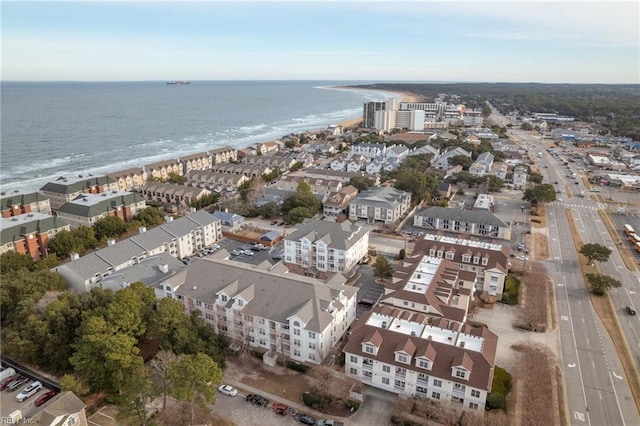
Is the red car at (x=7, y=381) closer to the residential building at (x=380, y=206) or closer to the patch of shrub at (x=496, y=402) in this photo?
the patch of shrub at (x=496, y=402)

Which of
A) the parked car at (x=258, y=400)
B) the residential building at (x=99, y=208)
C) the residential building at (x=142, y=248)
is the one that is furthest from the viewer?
the residential building at (x=99, y=208)

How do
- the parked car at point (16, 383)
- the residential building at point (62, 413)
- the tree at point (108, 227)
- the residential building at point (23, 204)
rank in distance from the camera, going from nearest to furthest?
the residential building at point (62, 413)
the parked car at point (16, 383)
the tree at point (108, 227)
the residential building at point (23, 204)

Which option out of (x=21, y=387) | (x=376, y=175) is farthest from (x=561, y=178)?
(x=21, y=387)

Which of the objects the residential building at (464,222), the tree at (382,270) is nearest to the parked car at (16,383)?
the tree at (382,270)

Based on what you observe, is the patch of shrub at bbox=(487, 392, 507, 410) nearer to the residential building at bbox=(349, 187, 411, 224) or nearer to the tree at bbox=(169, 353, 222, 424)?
the tree at bbox=(169, 353, 222, 424)

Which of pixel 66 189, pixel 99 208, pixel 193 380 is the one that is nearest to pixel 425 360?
pixel 193 380

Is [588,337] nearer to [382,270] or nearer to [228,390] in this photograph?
[382,270]

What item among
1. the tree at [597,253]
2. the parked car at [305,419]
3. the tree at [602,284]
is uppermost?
the tree at [597,253]
